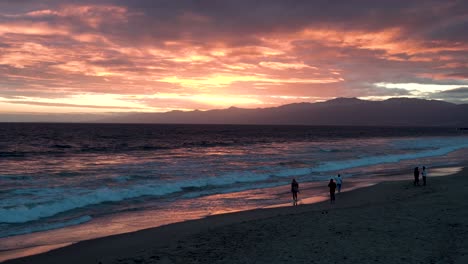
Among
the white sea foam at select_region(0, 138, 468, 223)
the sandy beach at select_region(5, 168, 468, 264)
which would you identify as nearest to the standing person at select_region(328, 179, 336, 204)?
the sandy beach at select_region(5, 168, 468, 264)

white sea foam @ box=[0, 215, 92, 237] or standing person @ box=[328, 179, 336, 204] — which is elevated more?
standing person @ box=[328, 179, 336, 204]

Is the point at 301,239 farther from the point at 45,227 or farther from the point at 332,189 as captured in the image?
the point at 45,227

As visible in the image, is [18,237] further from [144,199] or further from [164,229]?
[144,199]

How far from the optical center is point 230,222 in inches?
592

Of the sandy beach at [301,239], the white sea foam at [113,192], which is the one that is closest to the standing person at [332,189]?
the sandy beach at [301,239]

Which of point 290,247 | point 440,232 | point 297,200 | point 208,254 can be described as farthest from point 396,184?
point 208,254

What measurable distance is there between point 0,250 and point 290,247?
8.37 meters

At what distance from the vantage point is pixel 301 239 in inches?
472

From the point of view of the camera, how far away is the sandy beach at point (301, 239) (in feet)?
33.9

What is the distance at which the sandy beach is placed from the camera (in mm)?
10328

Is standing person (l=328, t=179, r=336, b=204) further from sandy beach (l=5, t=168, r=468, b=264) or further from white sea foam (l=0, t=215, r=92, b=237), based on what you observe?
white sea foam (l=0, t=215, r=92, b=237)

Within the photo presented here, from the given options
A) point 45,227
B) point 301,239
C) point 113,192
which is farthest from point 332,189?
point 45,227

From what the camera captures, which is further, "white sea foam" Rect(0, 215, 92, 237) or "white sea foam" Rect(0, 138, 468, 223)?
"white sea foam" Rect(0, 138, 468, 223)

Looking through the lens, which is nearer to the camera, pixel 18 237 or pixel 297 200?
pixel 18 237
